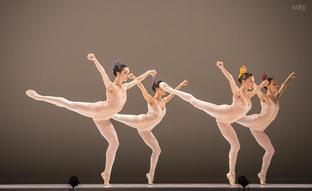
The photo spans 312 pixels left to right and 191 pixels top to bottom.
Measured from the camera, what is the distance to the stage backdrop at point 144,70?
578 cm

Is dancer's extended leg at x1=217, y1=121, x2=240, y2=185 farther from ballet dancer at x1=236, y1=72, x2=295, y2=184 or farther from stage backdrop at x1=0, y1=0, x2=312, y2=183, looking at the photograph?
stage backdrop at x1=0, y1=0, x2=312, y2=183

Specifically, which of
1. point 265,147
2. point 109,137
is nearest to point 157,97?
point 109,137

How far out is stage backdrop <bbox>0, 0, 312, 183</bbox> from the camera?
5781 mm

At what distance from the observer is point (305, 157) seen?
603 centimetres

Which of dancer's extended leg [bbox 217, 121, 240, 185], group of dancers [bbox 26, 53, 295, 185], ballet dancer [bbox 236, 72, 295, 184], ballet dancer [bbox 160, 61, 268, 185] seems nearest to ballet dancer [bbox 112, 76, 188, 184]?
group of dancers [bbox 26, 53, 295, 185]

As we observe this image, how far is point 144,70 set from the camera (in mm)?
5941

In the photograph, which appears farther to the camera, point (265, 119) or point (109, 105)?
point (265, 119)

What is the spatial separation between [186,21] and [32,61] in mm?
1887

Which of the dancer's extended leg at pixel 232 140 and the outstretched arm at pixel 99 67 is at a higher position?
the outstretched arm at pixel 99 67

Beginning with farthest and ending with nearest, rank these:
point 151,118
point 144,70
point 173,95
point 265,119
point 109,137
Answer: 1. point 144,70
2. point 173,95
3. point 265,119
4. point 151,118
5. point 109,137

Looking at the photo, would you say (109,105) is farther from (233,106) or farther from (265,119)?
(265,119)

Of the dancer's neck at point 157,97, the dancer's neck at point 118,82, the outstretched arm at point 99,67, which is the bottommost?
the dancer's neck at point 157,97

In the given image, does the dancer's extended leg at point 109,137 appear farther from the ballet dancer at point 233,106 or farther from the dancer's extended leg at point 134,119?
the ballet dancer at point 233,106

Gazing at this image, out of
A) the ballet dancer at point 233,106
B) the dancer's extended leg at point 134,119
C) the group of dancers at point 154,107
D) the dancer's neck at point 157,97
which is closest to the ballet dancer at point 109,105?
the group of dancers at point 154,107
